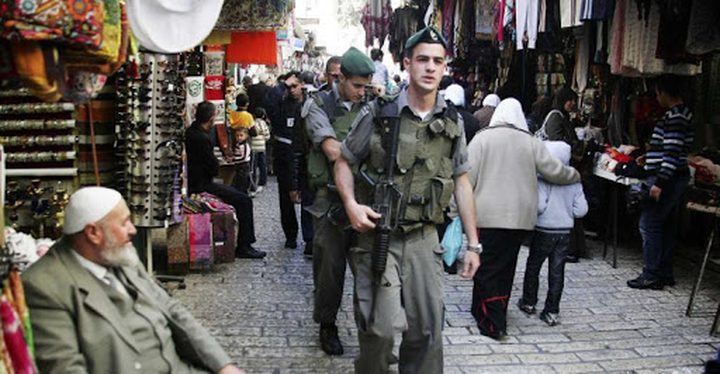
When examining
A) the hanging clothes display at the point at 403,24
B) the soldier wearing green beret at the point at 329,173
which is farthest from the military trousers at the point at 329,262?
the hanging clothes display at the point at 403,24

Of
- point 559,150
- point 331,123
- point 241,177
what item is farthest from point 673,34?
point 241,177

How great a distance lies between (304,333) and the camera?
20.4ft

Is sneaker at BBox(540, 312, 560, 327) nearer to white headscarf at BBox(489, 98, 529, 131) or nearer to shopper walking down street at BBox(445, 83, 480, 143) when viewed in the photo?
white headscarf at BBox(489, 98, 529, 131)

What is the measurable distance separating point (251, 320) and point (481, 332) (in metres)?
1.95

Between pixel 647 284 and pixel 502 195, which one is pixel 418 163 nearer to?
pixel 502 195

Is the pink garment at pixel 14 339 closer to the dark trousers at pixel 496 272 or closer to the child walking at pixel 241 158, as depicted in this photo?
the dark trousers at pixel 496 272

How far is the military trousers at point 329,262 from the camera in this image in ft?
18.6

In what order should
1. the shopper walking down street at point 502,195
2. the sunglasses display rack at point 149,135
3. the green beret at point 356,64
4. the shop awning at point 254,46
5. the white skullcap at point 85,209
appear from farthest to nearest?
the shop awning at point 254,46 → the sunglasses display rack at point 149,135 → the shopper walking down street at point 502,195 → the green beret at point 356,64 → the white skullcap at point 85,209

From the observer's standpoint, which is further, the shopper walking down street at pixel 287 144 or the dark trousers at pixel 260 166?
the dark trousers at pixel 260 166

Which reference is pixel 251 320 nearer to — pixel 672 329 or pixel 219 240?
pixel 219 240

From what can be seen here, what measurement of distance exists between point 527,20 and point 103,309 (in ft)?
26.7

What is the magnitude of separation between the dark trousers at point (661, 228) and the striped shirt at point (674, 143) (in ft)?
0.53

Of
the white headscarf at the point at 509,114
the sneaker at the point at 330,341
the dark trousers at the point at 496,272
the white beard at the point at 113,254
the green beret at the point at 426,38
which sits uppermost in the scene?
the green beret at the point at 426,38

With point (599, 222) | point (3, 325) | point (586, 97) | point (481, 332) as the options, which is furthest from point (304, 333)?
point (586, 97)
